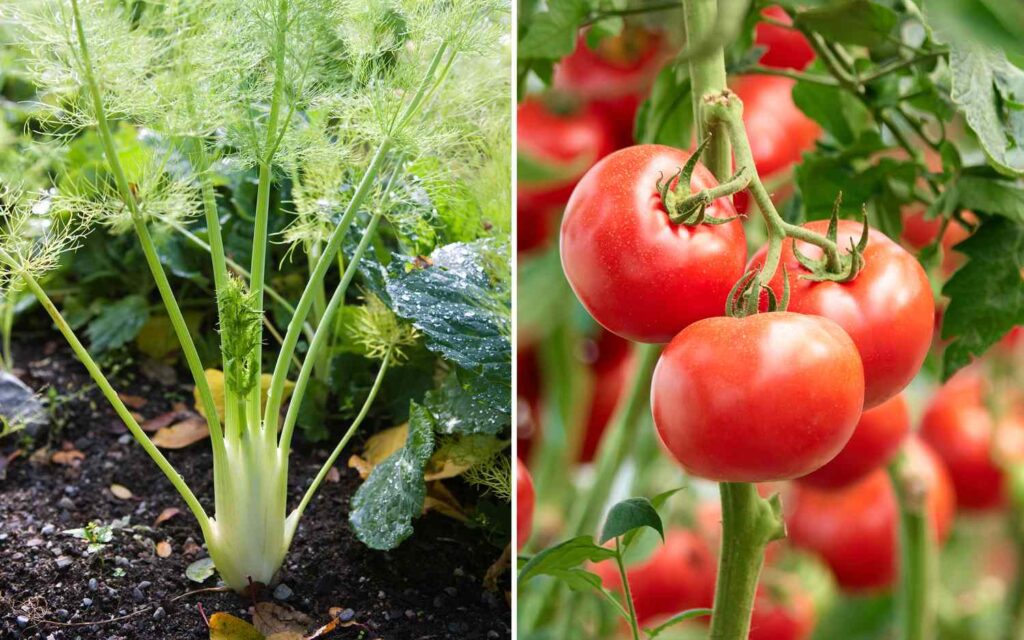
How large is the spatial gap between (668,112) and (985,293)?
171 mm

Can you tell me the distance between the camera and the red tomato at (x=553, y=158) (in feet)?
2.01

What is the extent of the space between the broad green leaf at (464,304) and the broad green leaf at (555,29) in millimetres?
225

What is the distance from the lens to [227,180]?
0.87m

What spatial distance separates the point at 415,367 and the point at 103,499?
249 mm

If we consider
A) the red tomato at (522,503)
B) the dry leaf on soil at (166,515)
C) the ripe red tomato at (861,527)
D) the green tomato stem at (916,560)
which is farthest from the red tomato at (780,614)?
the dry leaf on soil at (166,515)

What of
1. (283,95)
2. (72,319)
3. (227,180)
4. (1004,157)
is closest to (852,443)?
(1004,157)

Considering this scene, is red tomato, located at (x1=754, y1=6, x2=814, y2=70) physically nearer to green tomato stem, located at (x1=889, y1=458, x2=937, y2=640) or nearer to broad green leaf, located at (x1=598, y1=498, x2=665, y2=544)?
green tomato stem, located at (x1=889, y1=458, x2=937, y2=640)

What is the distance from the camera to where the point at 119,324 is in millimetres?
955

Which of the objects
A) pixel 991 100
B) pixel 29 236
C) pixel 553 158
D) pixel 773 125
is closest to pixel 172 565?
pixel 29 236

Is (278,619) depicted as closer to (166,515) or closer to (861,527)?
(166,515)

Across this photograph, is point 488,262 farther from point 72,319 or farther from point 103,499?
point 72,319

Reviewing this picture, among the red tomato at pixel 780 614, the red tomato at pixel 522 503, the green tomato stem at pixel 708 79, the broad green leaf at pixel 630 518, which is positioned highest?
the green tomato stem at pixel 708 79

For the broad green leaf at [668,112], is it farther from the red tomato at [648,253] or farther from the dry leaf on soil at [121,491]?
the dry leaf on soil at [121,491]

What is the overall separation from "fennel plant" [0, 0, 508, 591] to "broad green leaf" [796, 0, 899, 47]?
0.82 feet
